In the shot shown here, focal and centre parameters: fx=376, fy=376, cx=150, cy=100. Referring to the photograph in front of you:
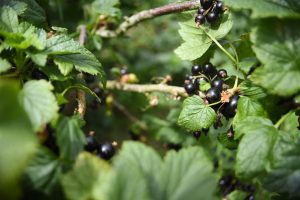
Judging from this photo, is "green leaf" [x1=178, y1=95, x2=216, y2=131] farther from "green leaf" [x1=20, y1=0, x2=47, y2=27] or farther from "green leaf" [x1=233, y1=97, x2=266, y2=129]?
A: "green leaf" [x1=20, y1=0, x2=47, y2=27]

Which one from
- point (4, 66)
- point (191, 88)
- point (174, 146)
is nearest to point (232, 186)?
point (174, 146)

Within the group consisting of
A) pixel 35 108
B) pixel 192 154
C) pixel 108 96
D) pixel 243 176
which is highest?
pixel 35 108

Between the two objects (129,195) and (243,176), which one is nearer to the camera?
(129,195)

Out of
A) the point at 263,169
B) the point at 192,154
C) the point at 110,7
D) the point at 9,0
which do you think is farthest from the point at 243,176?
the point at 110,7

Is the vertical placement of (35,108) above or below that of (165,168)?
above

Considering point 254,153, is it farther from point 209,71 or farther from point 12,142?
point 12,142

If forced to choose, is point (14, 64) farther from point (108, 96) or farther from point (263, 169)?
point (108, 96)

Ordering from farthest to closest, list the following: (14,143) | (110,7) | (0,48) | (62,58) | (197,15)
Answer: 1. (110,7)
2. (197,15)
3. (62,58)
4. (0,48)
5. (14,143)
